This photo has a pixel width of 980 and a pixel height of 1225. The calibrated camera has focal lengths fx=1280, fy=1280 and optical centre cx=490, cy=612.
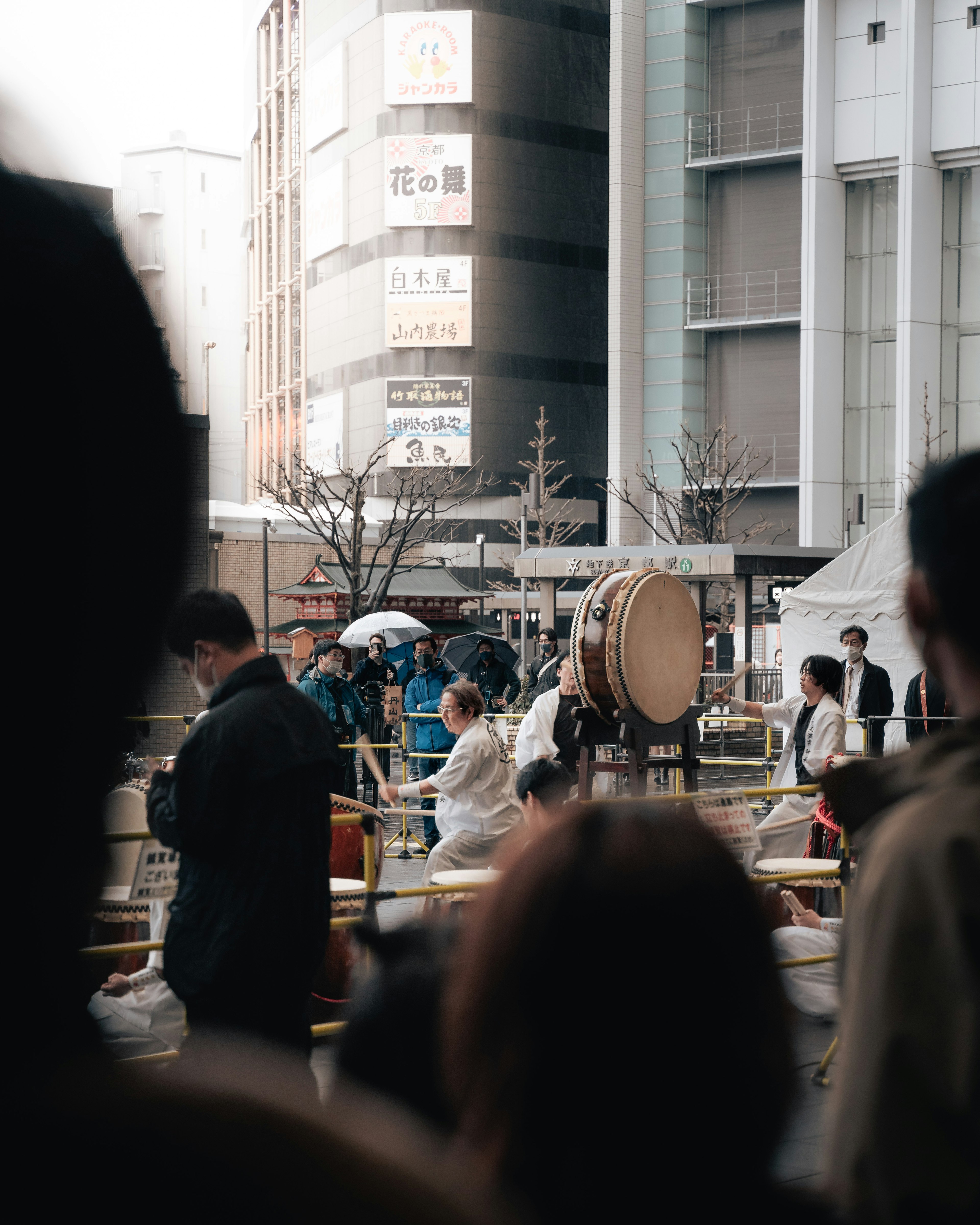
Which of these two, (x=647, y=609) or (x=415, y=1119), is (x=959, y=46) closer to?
(x=647, y=609)

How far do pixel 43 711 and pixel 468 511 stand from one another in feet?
181

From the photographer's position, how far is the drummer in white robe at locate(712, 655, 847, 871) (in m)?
8.43

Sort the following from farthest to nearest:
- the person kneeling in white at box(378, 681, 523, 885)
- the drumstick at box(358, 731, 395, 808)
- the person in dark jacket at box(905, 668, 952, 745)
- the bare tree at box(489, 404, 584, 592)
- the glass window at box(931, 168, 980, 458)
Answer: the bare tree at box(489, 404, 584, 592), the glass window at box(931, 168, 980, 458), the person in dark jacket at box(905, 668, 952, 745), the person kneeling in white at box(378, 681, 523, 885), the drumstick at box(358, 731, 395, 808)

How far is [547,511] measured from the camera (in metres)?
53.3

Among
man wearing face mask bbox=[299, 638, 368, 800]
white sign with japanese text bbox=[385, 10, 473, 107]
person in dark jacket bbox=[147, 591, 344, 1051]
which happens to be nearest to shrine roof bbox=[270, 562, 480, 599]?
man wearing face mask bbox=[299, 638, 368, 800]

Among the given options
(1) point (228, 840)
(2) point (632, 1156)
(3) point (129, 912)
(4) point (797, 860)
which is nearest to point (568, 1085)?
(2) point (632, 1156)

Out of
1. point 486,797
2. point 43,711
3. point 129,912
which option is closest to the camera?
point 43,711

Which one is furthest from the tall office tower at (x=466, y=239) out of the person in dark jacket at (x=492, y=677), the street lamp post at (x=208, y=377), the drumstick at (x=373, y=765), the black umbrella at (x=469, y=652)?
the street lamp post at (x=208, y=377)

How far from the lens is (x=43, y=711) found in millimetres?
594

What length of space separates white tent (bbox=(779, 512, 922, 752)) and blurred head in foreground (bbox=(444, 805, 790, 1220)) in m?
16.4

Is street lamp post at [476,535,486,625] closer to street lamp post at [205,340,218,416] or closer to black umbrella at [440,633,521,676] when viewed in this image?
black umbrella at [440,633,521,676]

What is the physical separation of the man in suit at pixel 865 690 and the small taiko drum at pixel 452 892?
4.03 metres

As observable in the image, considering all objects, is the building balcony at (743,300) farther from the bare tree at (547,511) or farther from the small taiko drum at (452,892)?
the small taiko drum at (452,892)

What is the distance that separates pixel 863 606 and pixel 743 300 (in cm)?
3111
